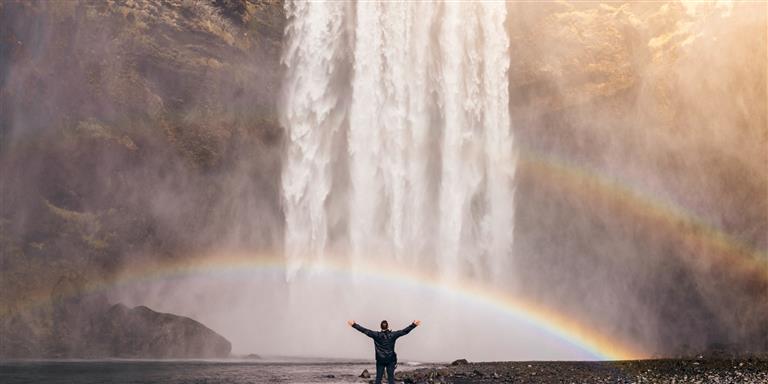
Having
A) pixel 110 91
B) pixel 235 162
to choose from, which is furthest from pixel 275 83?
pixel 110 91

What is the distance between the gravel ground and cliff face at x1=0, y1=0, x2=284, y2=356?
25.8m

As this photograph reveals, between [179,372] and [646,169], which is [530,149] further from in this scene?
Answer: [179,372]

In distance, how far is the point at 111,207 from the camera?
46531mm

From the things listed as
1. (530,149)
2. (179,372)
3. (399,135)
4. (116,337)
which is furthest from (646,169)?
(116,337)

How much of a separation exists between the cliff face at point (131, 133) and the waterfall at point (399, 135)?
2.68m

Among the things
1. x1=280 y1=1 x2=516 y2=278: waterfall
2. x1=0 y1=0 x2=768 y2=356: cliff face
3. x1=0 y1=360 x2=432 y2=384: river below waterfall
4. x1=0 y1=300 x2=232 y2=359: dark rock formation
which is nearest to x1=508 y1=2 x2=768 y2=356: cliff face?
x1=0 y1=0 x2=768 y2=356: cliff face

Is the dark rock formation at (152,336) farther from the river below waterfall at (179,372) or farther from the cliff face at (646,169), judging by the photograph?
the cliff face at (646,169)

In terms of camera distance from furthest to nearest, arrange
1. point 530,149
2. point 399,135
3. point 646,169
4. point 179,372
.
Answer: point 530,149
point 646,169
point 399,135
point 179,372

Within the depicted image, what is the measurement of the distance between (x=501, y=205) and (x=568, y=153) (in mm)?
5805

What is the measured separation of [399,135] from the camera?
47375 mm

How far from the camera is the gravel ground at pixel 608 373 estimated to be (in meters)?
22.2

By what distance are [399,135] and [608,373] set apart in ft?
84.2

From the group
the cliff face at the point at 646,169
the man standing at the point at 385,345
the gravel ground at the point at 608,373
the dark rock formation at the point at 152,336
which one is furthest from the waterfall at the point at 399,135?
the man standing at the point at 385,345

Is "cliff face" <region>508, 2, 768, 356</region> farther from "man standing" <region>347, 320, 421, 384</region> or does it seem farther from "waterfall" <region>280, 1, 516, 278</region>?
"man standing" <region>347, 320, 421, 384</region>
